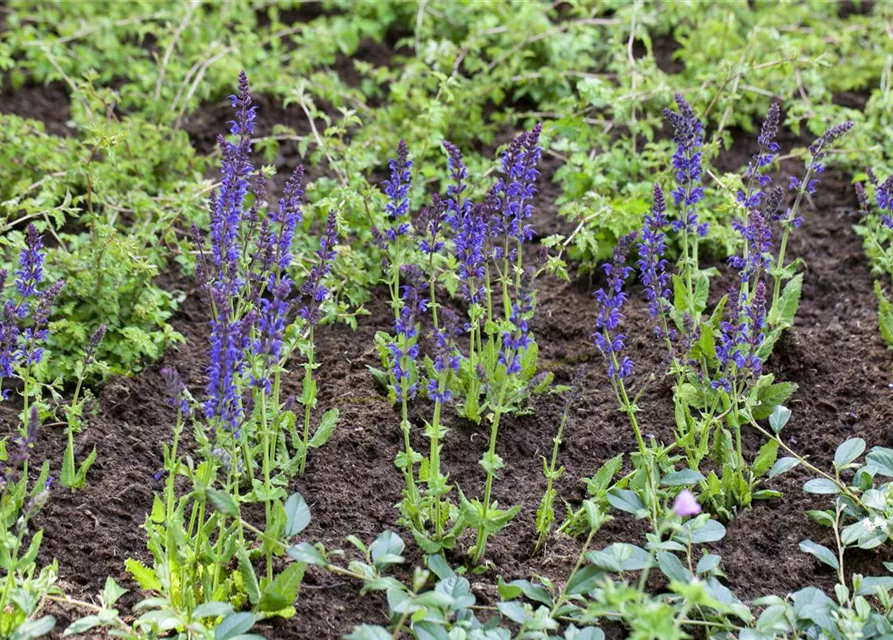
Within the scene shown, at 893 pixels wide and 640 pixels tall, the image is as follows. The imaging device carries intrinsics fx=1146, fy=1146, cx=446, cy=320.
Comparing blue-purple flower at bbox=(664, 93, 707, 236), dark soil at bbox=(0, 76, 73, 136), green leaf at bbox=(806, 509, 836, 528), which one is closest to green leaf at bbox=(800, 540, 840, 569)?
green leaf at bbox=(806, 509, 836, 528)

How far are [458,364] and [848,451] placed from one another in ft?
4.69

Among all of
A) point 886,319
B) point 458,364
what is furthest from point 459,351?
point 886,319

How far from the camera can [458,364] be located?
3.78m

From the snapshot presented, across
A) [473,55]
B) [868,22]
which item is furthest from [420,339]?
[868,22]

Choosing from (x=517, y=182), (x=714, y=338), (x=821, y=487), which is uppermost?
(x=517, y=182)

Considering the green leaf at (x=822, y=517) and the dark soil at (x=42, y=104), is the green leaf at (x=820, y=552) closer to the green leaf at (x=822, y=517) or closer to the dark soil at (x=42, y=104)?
the green leaf at (x=822, y=517)

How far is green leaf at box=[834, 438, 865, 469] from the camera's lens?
3986mm

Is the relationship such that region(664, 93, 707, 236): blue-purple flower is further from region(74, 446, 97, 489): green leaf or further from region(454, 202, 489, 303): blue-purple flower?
region(74, 446, 97, 489): green leaf

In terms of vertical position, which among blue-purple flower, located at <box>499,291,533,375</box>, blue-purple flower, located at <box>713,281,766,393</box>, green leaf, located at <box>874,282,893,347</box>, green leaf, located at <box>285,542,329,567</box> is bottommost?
green leaf, located at <box>285,542,329,567</box>

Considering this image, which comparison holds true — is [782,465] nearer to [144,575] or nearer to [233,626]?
[233,626]

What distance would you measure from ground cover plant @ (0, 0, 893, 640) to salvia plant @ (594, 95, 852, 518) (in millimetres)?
20

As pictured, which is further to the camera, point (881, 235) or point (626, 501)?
point (881, 235)

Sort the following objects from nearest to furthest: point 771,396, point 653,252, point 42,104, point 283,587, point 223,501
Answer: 1. point 223,501
2. point 283,587
3. point 653,252
4. point 771,396
5. point 42,104

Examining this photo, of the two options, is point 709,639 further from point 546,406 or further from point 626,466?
point 546,406
